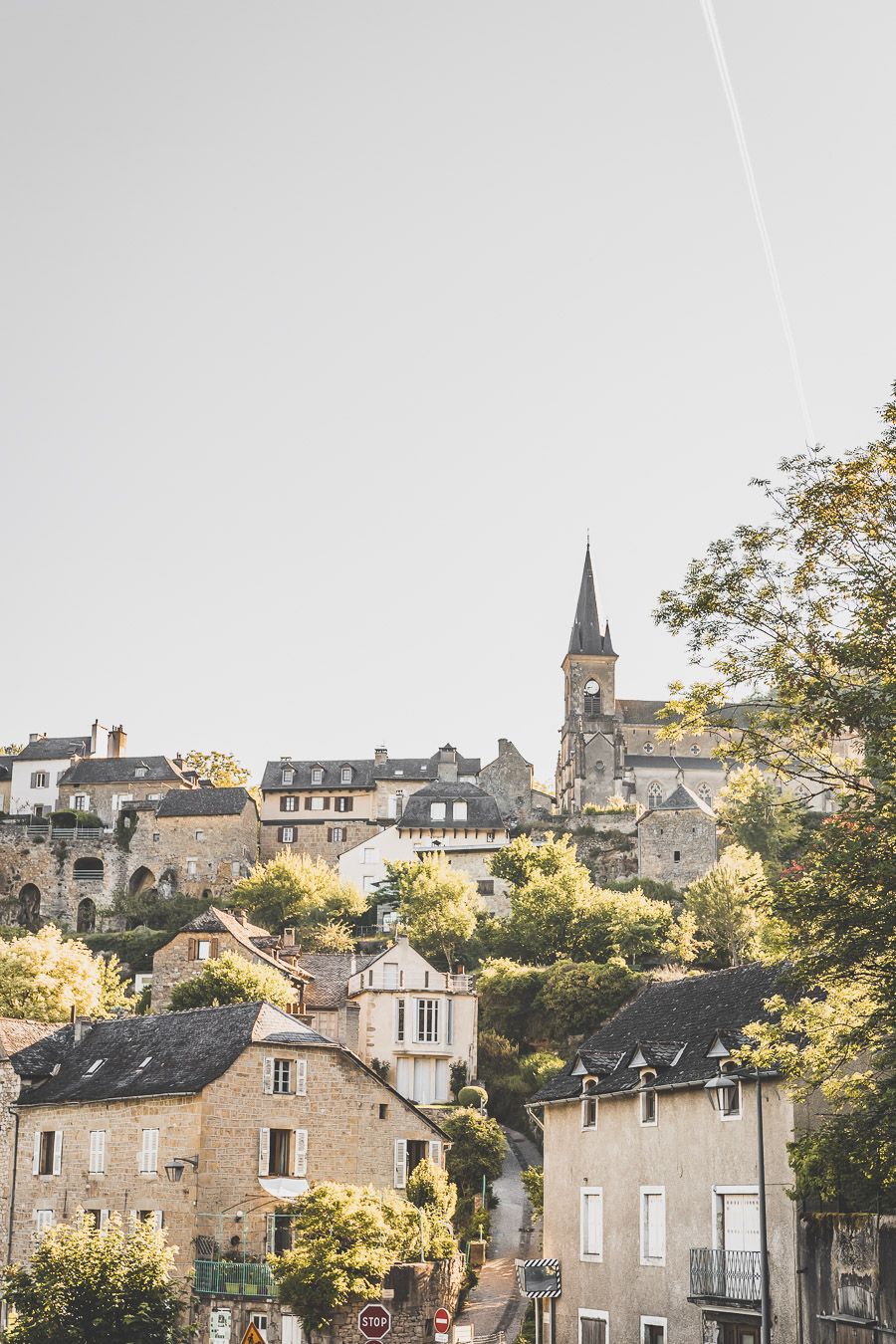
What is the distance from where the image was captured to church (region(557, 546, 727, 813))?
382 feet

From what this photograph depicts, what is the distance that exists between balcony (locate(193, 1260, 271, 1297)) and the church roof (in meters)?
99.4

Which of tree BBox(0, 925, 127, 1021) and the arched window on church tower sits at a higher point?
the arched window on church tower

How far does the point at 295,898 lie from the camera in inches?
3278

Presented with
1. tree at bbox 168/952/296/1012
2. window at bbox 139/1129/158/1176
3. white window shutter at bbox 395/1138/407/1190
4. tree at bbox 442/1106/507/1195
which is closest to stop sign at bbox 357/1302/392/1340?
window at bbox 139/1129/158/1176

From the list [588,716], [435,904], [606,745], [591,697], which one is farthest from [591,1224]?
[591,697]

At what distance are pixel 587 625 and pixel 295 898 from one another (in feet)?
190

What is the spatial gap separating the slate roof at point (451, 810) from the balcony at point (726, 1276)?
2506 inches

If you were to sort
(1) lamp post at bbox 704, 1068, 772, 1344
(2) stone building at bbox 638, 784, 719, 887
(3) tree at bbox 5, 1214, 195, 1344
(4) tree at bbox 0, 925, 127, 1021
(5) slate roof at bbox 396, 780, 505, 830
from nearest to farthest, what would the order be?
(1) lamp post at bbox 704, 1068, 772, 1344 → (3) tree at bbox 5, 1214, 195, 1344 → (4) tree at bbox 0, 925, 127, 1021 → (5) slate roof at bbox 396, 780, 505, 830 → (2) stone building at bbox 638, 784, 719, 887

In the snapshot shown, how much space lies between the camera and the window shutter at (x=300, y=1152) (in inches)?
1561

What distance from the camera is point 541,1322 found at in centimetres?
3603

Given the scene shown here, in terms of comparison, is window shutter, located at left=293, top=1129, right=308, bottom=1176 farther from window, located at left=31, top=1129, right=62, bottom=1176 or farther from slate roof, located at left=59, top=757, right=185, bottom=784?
slate roof, located at left=59, top=757, right=185, bottom=784

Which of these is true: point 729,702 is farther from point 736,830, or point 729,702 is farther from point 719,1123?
point 736,830

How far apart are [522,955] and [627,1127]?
39177 mm

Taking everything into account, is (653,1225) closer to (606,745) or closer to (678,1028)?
(678,1028)
